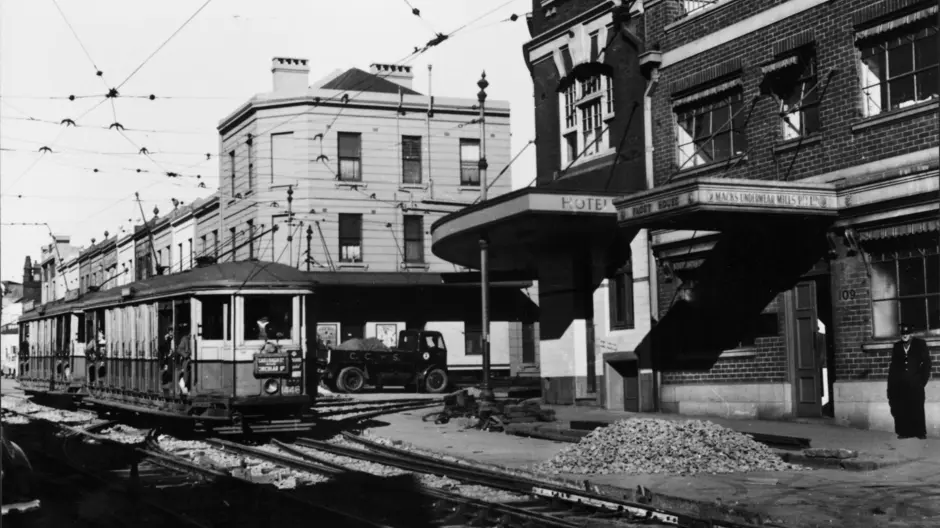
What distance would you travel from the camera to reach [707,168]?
792 inches

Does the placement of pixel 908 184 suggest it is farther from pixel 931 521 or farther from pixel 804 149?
pixel 931 521

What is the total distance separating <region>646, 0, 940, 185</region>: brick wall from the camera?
16203mm

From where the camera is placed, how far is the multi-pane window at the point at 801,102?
17.6 m

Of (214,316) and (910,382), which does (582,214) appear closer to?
(214,316)

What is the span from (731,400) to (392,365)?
59.8ft

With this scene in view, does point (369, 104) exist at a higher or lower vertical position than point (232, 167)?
higher

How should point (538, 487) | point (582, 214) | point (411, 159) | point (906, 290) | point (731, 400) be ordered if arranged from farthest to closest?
point (411, 159) < point (582, 214) < point (731, 400) < point (906, 290) < point (538, 487)

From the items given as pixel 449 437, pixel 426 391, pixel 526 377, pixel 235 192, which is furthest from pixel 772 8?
pixel 235 192

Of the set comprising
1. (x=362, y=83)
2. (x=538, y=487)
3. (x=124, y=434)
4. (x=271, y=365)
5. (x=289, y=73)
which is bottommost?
(x=124, y=434)

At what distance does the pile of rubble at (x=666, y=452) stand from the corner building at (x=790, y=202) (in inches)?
141

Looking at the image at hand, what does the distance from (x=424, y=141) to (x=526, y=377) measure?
392 inches

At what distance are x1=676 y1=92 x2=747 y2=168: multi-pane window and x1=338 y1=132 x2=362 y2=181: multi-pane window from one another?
73.7 feet

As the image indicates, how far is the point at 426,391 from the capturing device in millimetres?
36438

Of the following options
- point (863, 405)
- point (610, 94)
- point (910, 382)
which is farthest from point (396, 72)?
point (910, 382)
